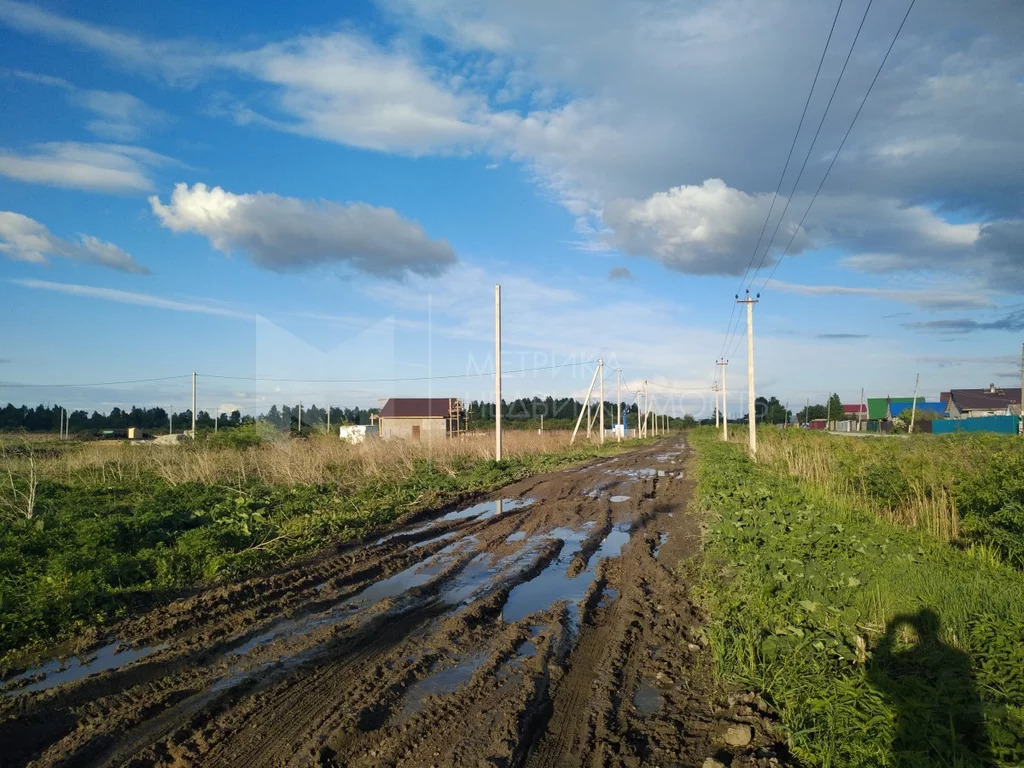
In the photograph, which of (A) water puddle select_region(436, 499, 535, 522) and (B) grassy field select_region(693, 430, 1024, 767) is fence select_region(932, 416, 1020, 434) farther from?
(B) grassy field select_region(693, 430, 1024, 767)

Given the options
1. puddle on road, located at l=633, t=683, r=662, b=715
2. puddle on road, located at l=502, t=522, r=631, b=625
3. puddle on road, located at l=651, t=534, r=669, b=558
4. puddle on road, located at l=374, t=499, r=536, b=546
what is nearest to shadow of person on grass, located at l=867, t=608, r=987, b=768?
puddle on road, located at l=633, t=683, r=662, b=715

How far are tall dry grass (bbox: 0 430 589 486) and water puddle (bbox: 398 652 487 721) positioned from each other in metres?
13.0

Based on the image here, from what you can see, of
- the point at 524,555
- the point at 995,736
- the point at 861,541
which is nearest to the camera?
the point at 995,736

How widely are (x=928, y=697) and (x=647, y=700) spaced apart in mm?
1791

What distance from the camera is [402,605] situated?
7.44m

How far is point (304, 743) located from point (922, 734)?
143 inches

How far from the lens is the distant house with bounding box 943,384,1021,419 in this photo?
7450 centimetres

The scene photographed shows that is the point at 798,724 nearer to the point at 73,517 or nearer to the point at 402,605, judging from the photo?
the point at 402,605

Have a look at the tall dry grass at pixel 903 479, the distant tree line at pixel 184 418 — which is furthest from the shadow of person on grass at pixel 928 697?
the distant tree line at pixel 184 418

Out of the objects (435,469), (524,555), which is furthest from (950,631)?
(435,469)

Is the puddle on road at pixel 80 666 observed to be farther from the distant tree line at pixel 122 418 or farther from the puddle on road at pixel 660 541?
the distant tree line at pixel 122 418

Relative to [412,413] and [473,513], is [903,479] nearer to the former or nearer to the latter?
[473,513]

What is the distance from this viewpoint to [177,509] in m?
12.3

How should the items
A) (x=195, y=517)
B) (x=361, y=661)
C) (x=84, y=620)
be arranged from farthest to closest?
(x=195, y=517) → (x=84, y=620) → (x=361, y=661)
